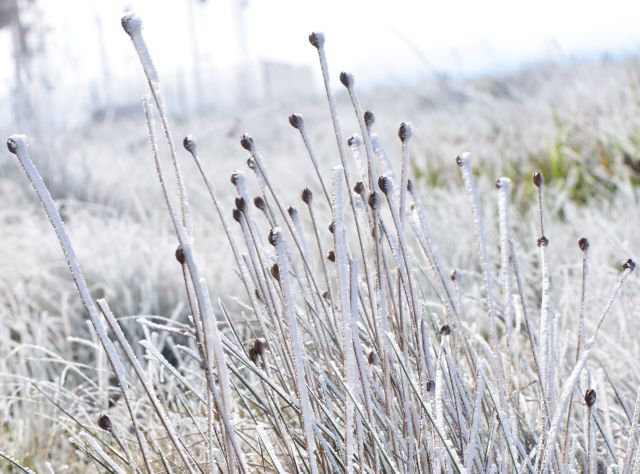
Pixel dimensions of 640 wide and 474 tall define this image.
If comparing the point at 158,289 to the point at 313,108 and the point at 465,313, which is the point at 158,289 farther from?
the point at 313,108

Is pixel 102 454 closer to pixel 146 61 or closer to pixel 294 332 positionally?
pixel 294 332

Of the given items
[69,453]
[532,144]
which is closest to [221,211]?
[69,453]

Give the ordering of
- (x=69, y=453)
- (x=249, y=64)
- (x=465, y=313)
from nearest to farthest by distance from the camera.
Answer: (x=69, y=453), (x=465, y=313), (x=249, y=64)

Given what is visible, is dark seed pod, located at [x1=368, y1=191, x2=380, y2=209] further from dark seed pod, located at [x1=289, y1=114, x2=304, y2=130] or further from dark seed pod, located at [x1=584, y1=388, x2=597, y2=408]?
dark seed pod, located at [x1=584, y1=388, x2=597, y2=408]

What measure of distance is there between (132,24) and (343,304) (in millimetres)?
300

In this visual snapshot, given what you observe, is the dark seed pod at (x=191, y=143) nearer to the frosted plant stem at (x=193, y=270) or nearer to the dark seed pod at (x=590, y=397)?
the frosted plant stem at (x=193, y=270)

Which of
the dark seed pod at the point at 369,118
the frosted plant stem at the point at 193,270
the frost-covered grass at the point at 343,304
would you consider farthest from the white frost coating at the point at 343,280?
the dark seed pod at the point at 369,118

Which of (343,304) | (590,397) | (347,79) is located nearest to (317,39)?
(347,79)

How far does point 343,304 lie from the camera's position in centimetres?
67

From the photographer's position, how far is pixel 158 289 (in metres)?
2.29

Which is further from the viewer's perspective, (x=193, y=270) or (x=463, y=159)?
(x=463, y=159)

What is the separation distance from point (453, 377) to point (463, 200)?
1.97m

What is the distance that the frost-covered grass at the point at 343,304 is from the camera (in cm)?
75

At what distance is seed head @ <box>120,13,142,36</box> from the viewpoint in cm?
61
